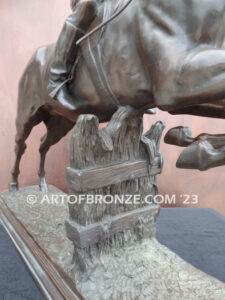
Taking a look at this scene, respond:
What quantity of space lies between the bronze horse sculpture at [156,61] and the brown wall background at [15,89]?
1096mm

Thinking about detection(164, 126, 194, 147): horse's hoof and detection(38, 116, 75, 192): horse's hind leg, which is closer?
detection(164, 126, 194, 147): horse's hoof

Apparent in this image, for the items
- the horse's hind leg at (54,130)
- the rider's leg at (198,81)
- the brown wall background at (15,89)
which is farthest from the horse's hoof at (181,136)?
the brown wall background at (15,89)

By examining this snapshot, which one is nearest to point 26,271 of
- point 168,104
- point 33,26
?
point 168,104

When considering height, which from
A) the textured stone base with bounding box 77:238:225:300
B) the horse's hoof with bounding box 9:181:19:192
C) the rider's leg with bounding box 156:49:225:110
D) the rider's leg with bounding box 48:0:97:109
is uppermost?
the rider's leg with bounding box 48:0:97:109

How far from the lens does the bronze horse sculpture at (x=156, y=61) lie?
68cm

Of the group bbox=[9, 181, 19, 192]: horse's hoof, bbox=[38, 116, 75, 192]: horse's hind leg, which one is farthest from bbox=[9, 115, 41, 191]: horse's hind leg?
bbox=[38, 116, 75, 192]: horse's hind leg

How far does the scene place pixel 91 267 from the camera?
884 mm

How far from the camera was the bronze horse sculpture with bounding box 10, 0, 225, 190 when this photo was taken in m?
0.68

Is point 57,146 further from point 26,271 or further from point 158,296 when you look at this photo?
point 158,296

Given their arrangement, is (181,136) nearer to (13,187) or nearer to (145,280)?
(145,280)

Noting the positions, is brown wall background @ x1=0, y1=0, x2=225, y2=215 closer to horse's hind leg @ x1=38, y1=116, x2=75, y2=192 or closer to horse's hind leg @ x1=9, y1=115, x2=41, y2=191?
horse's hind leg @ x1=9, y1=115, x2=41, y2=191

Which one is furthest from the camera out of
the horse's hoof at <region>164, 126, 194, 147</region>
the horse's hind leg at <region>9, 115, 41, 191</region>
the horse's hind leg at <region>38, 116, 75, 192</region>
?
the horse's hind leg at <region>38, 116, 75, 192</region>

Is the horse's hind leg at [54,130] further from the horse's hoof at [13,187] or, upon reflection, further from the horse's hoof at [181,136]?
the horse's hoof at [181,136]

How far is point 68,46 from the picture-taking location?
3.09ft
